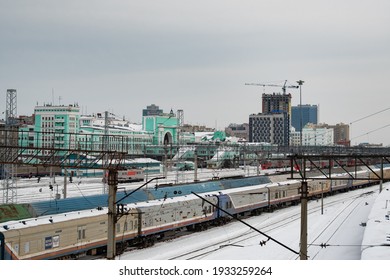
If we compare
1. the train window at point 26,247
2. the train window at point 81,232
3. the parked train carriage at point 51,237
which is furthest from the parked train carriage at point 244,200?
Answer: the train window at point 26,247

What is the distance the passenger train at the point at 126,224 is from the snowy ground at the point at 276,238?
0.51 metres

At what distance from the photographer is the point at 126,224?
46.9ft

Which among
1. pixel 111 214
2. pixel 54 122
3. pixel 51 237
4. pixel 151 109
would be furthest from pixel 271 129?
pixel 111 214

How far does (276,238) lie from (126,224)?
426 cm

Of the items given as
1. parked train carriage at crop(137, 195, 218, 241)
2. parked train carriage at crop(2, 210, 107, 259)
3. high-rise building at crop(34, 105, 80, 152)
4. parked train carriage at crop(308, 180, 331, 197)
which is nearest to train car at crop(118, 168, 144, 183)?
high-rise building at crop(34, 105, 80, 152)

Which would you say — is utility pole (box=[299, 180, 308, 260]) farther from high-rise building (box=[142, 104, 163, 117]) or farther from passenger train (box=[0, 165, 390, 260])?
high-rise building (box=[142, 104, 163, 117])

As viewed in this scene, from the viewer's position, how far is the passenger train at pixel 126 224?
11.1 metres

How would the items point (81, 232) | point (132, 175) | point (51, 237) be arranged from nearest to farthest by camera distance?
point (51, 237)
point (81, 232)
point (132, 175)

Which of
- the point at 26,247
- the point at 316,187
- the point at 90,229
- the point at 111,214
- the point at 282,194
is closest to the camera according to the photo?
the point at 111,214

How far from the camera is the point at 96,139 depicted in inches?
1120

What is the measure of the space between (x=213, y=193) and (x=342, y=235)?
552 centimetres

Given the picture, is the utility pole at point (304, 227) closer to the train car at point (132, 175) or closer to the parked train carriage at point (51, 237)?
the parked train carriage at point (51, 237)

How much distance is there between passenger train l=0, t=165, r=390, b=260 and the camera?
435 inches

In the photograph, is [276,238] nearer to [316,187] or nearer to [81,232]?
[81,232]
